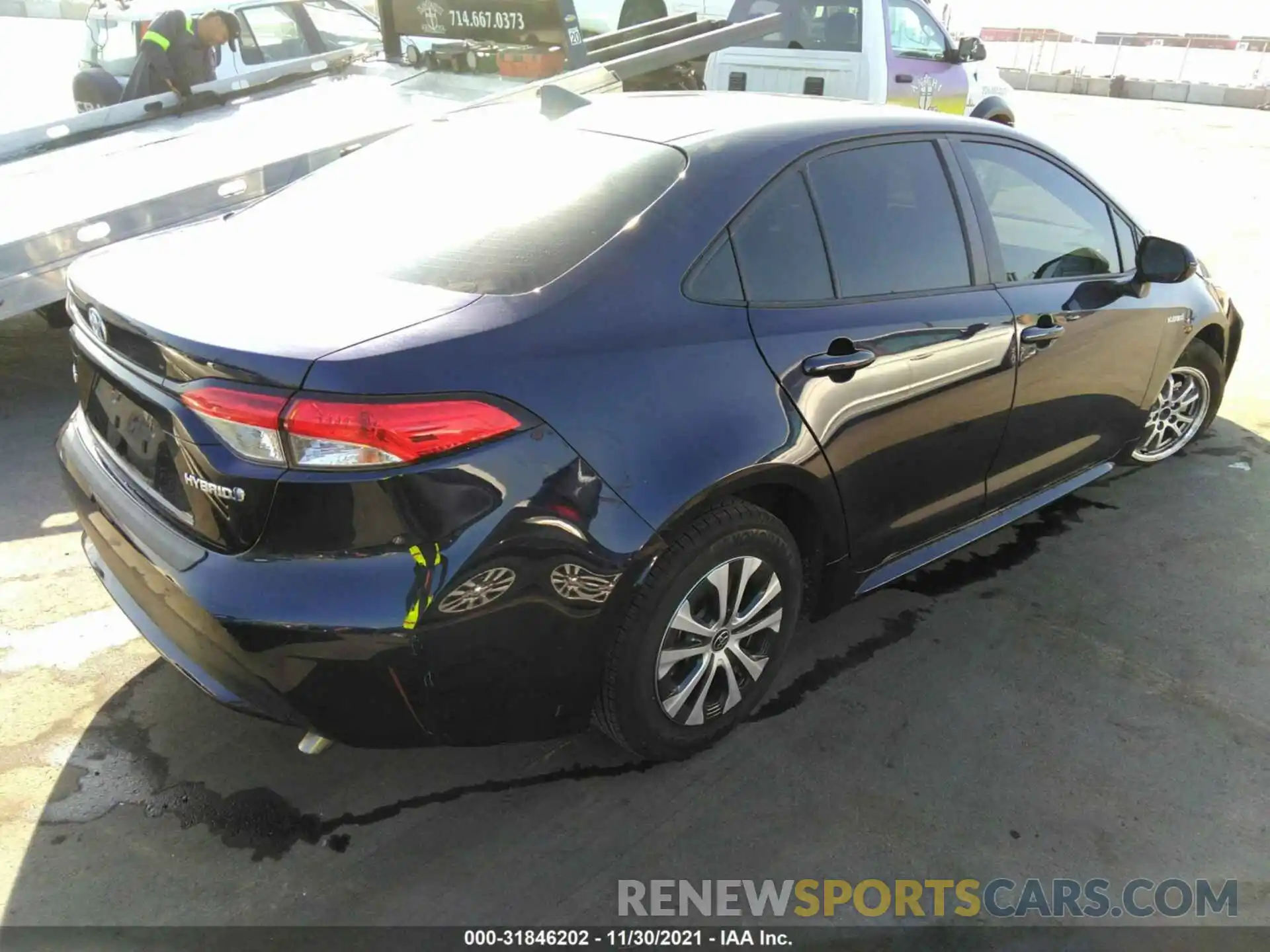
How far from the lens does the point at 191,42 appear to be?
7285mm

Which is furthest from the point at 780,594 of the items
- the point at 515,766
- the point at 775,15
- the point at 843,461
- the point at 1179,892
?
the point at 775,15

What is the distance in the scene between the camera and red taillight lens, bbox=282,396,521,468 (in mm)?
1993

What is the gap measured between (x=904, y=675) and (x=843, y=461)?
84 centimetres

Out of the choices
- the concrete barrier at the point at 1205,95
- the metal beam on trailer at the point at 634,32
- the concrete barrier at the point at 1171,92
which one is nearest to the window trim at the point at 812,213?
the metal beam on trailer at the point at 634,32

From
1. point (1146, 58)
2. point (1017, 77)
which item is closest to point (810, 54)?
point (1017, 77)

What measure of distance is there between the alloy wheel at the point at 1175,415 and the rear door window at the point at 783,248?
7.78 ft

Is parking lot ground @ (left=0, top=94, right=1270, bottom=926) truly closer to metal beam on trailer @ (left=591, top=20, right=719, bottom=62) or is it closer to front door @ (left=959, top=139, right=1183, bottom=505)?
front door @ (left=959, top=139, right=1183, bottom=505)

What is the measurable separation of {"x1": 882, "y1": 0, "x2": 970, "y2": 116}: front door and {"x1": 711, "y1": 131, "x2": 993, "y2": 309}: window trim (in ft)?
20.7

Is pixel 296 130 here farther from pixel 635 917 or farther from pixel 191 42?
pixel 635 917

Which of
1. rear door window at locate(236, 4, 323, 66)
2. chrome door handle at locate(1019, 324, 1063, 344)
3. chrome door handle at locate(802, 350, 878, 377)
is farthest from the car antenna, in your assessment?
rear door window at locate(236, 4, 323, 66)

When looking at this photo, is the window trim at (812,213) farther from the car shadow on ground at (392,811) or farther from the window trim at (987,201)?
the car shadow on ground at (392,811)

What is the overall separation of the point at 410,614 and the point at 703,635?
846 millimetres

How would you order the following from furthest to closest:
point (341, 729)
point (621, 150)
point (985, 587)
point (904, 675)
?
point (985, 587), point (904, 675), point (621, 150), point (341, 729)

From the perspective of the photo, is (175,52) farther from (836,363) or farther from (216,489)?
(836,363)
